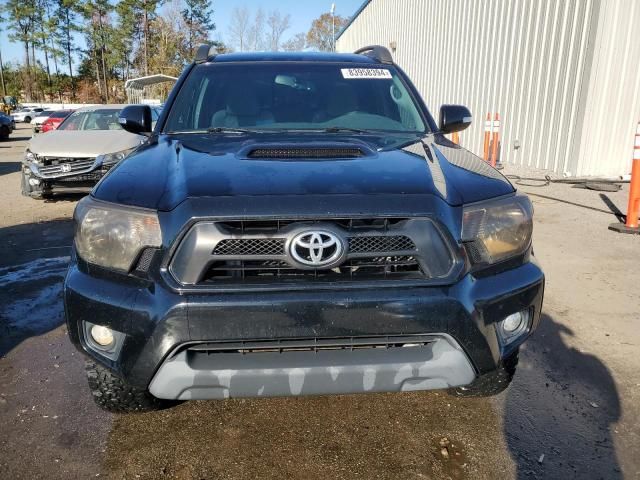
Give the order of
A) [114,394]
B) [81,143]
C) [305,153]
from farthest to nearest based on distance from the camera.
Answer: [81,143] → [305,153] → [114,394]

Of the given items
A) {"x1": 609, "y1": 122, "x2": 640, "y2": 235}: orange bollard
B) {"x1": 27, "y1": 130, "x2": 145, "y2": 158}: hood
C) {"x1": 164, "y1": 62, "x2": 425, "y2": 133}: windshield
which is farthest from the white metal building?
{"x1": 27, "y1": 130, "x2": 145, "y2": 158}: hood

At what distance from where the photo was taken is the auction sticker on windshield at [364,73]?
3.45 meters

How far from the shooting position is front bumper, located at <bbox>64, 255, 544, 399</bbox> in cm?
186

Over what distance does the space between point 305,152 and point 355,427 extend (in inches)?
53.0

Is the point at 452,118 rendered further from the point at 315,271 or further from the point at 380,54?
the point at 315,271

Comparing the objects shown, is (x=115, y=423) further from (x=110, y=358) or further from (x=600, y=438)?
(x=600, y=438)

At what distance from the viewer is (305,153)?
2.37 m

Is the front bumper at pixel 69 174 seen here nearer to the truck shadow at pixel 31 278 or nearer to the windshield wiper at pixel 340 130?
the truck shadow at pixel 31 278

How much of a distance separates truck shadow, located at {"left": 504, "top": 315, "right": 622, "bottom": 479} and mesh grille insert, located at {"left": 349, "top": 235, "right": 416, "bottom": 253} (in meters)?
1.12

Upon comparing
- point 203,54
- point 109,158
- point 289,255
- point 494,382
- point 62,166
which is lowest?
point 494,382

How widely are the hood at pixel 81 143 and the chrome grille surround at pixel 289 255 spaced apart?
21.4ft

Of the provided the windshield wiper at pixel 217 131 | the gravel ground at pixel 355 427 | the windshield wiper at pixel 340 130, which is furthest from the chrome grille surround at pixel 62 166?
the windshield wiper at pixel 340 130

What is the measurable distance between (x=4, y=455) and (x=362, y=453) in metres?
1.60

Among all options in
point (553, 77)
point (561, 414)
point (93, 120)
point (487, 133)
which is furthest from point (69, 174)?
point (553, 77)
